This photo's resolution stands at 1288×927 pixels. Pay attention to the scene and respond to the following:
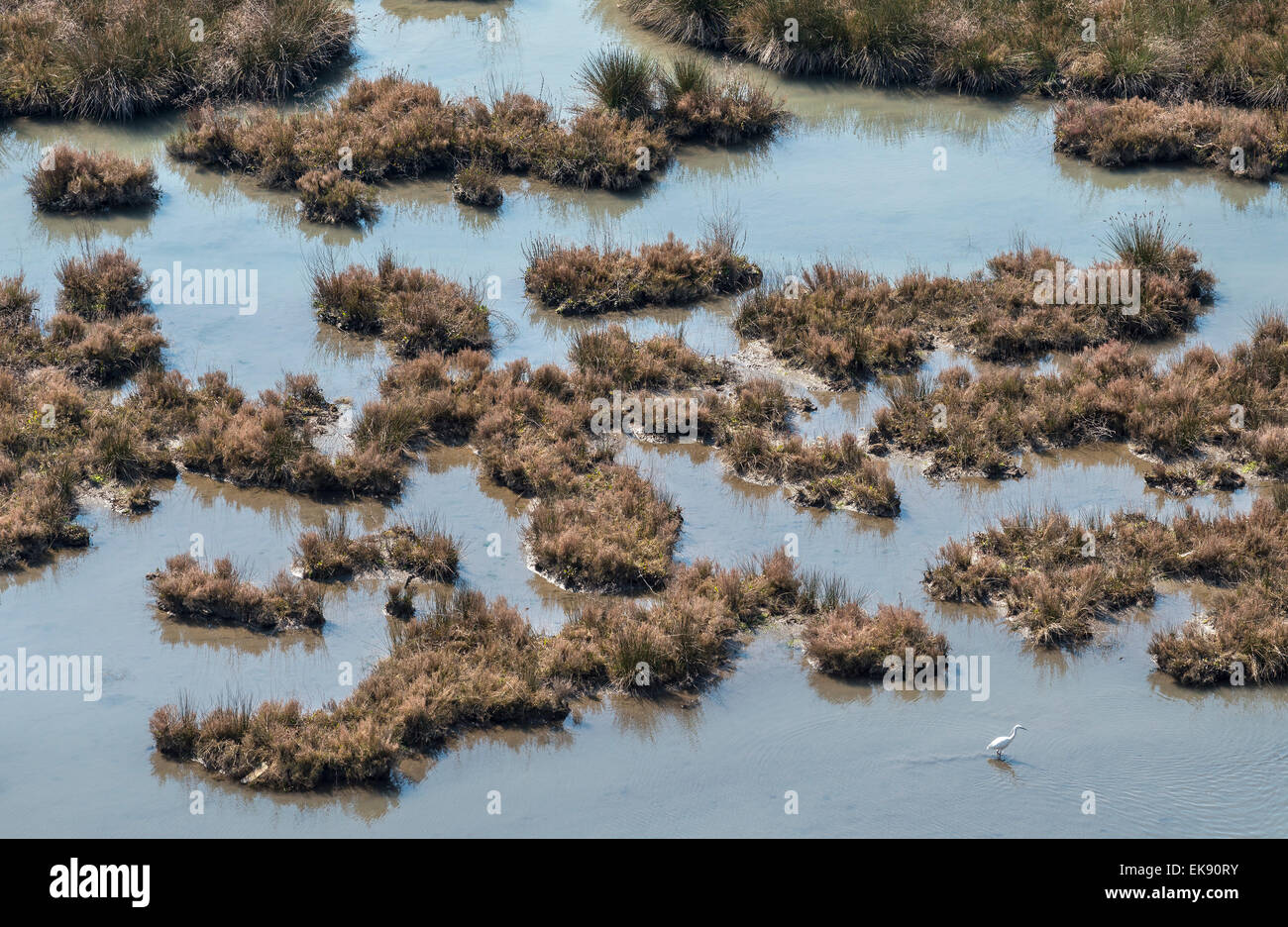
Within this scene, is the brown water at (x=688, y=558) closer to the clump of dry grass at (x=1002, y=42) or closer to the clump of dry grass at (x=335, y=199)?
the clump of dry grass at (x=335, y=199)

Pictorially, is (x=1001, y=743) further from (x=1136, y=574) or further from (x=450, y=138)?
(x=450, y=138)

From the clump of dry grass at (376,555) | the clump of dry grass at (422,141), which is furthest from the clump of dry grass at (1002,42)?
the clump of dry grass at (376,555)

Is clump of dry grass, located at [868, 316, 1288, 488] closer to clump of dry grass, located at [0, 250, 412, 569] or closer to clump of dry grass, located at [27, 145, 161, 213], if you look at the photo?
clump of dry grass, located at [0, 250, 412, 569]

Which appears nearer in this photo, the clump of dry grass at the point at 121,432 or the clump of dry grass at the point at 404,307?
the clump of dry grass at the point at 121,432

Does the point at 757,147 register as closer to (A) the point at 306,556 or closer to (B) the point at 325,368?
(B) the point at 325,368

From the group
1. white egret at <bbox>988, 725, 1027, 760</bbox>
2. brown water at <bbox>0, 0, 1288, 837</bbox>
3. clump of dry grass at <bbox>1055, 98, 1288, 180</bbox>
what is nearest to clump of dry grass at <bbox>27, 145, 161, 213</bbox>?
brown water at <bbox>0, 0, 1288, 837</bbox>

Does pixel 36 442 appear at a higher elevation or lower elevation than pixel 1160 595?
higher

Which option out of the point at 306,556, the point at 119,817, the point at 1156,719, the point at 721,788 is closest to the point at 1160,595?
the point at 1156,719
